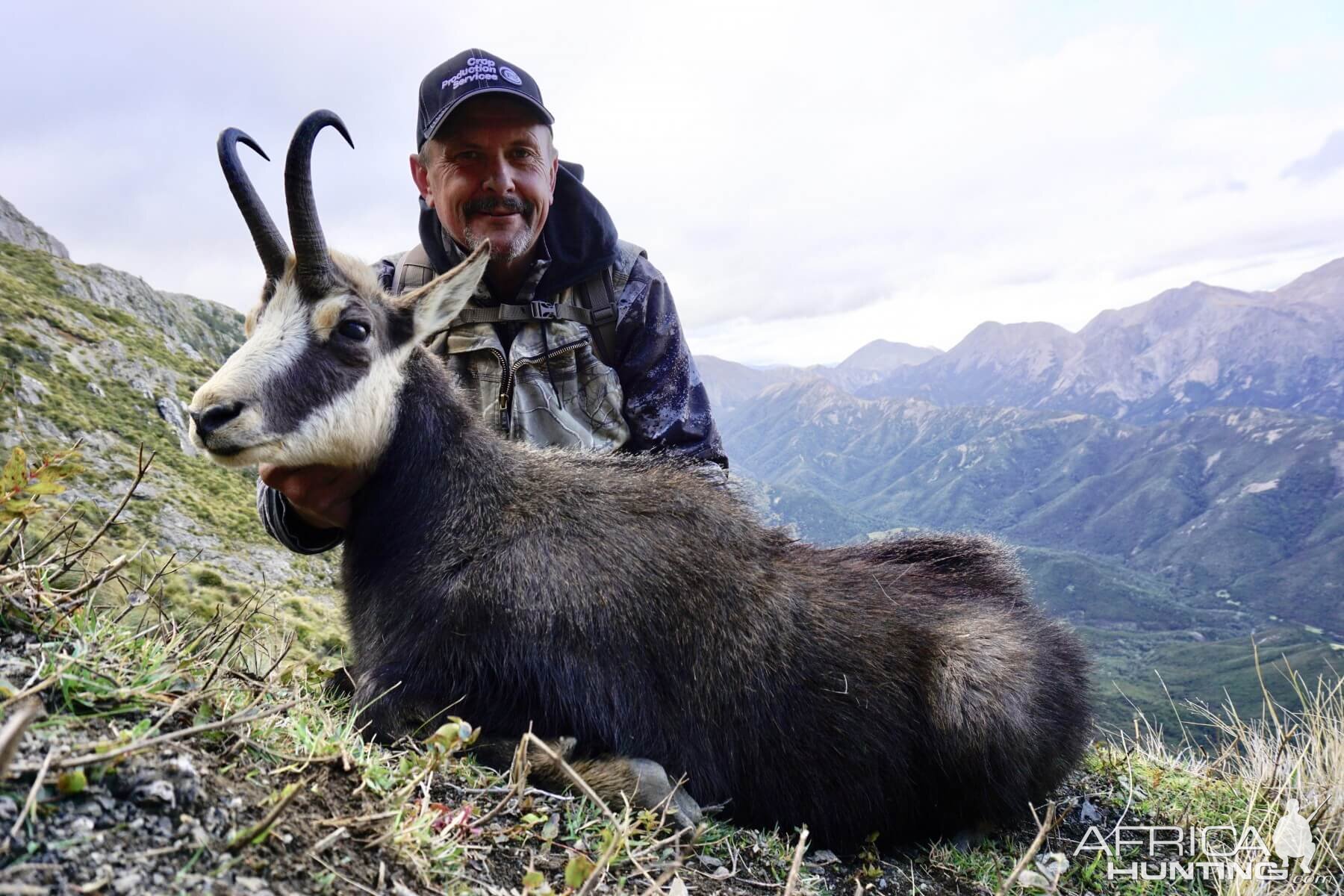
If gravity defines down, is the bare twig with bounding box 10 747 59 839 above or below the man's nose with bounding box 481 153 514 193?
below

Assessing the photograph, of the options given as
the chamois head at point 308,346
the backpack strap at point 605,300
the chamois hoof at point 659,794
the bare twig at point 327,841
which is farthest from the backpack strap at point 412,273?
the bare twig at point 327,841

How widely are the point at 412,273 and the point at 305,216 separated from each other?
292cm

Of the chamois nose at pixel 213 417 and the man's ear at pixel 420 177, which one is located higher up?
the man's ear at pixel 420 177

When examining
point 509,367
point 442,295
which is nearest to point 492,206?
point 509,367

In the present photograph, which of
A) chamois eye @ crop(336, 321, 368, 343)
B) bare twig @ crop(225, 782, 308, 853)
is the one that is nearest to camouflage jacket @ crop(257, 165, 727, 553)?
chamois eye @ crop(336, 321, 368, 343)

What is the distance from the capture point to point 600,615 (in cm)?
473

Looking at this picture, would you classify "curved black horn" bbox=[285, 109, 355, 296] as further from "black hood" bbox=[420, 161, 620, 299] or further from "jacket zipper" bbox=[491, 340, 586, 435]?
"black hood" bbox=[420, 161, 620, 299]

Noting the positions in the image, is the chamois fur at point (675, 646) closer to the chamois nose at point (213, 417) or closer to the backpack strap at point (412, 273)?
the chamois nose at point (213, 417)

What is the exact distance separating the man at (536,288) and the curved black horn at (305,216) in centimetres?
208

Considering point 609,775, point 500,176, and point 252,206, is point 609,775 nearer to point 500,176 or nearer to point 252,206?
point 252,206

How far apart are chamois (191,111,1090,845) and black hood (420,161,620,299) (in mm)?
2368

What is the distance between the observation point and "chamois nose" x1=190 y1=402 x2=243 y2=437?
14.4 feet

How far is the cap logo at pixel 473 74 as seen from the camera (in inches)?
279

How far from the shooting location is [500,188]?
288 inches
